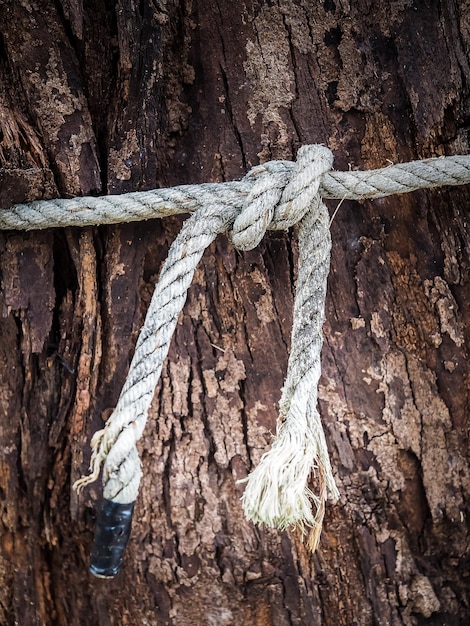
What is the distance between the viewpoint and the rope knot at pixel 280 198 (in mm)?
753

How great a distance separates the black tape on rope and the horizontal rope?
0.40 m

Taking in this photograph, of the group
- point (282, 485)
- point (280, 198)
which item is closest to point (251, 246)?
point (280, 198)

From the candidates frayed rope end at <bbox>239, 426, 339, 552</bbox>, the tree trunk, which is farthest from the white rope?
the tree trunk

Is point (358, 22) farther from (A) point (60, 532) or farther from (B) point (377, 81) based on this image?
(A) point (60, 532)

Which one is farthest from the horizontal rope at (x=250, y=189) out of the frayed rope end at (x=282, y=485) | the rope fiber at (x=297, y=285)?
the frayed rope end at (x=282, y=485)

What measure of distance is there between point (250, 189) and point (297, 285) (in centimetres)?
15

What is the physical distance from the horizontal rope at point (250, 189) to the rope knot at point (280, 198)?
0.05ft

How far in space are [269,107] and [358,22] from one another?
19 cm

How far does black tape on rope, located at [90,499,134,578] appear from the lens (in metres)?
0.68

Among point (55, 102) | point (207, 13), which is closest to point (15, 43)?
point (55, 102)

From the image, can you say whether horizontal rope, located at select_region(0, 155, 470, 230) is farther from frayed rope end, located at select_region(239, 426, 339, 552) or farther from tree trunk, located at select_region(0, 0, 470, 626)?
frayed rope end, located at select_region(239, 426, 339, 552)

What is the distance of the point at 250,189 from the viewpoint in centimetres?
77

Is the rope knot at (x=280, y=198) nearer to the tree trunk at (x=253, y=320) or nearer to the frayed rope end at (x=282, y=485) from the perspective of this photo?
the tree trunk at (x=253, y=320)

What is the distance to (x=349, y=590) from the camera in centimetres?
94
